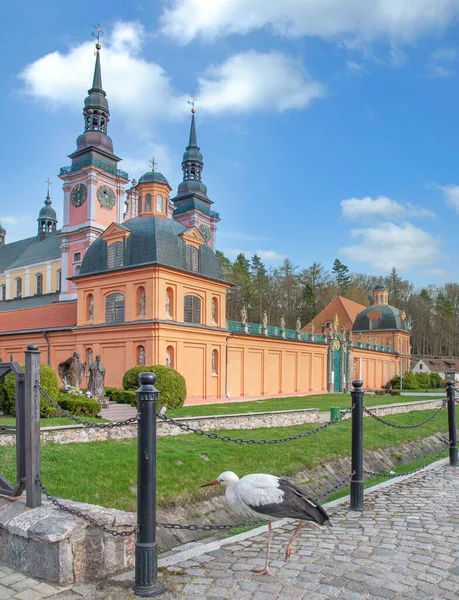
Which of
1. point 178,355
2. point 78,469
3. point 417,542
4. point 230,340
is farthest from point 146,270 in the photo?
point 417,542

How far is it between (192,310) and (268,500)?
24197 millimetres

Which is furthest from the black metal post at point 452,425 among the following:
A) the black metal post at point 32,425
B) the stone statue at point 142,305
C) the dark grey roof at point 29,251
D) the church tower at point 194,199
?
the church tower at point 194,199

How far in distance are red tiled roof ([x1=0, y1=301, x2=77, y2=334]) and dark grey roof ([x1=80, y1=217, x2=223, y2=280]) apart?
3.93m

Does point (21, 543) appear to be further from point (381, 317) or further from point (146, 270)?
point (381, 317)

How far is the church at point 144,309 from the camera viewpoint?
89.1ft

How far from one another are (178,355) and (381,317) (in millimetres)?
42456

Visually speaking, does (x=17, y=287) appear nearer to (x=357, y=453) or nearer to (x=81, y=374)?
(x=81, y=374)

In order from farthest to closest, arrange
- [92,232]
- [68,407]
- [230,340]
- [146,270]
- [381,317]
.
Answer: [381,317], [92,232], [230,340], [146,270], [68,407]

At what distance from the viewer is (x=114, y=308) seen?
28.2 m

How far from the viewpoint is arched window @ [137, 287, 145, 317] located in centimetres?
2709

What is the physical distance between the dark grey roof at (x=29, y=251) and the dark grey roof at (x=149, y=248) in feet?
84.9

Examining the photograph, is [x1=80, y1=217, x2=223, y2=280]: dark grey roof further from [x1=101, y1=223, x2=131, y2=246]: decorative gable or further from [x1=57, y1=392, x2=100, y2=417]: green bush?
[x1=57, y1=392, x2=100, y2=417]: green bush

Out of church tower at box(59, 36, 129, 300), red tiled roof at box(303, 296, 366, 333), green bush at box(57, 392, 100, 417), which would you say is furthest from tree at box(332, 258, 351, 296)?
green bush at box(57, 392, 100, 417)

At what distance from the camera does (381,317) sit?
6397 cm
